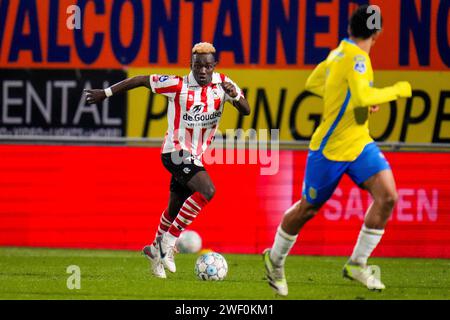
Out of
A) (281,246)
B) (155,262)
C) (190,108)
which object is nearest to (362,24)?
(281,246)

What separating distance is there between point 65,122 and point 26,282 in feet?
15.1

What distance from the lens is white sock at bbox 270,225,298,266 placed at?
26.7ft

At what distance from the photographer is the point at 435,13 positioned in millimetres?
13789

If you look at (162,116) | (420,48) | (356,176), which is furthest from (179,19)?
(356,176)

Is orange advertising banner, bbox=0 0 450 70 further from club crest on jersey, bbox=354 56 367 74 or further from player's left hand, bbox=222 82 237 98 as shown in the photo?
club crest on jersey, bbox=354 56 367 74

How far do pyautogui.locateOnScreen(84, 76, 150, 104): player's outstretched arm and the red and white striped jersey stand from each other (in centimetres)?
18

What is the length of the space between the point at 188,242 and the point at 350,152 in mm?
4714

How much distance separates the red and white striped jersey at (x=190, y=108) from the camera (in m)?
10.4

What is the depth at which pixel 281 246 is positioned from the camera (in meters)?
8.17

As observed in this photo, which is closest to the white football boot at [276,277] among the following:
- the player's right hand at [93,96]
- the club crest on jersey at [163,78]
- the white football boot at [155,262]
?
the white football boot at [155,262]

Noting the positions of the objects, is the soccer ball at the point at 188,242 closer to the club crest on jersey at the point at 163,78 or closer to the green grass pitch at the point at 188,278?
the green grass pitch at the point at 188,278

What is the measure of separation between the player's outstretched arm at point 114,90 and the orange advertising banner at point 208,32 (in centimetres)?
371

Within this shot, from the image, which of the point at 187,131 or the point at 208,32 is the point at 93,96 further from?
the point at 208,32

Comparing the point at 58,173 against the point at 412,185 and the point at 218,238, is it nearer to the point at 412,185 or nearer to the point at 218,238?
the point at 218,238
